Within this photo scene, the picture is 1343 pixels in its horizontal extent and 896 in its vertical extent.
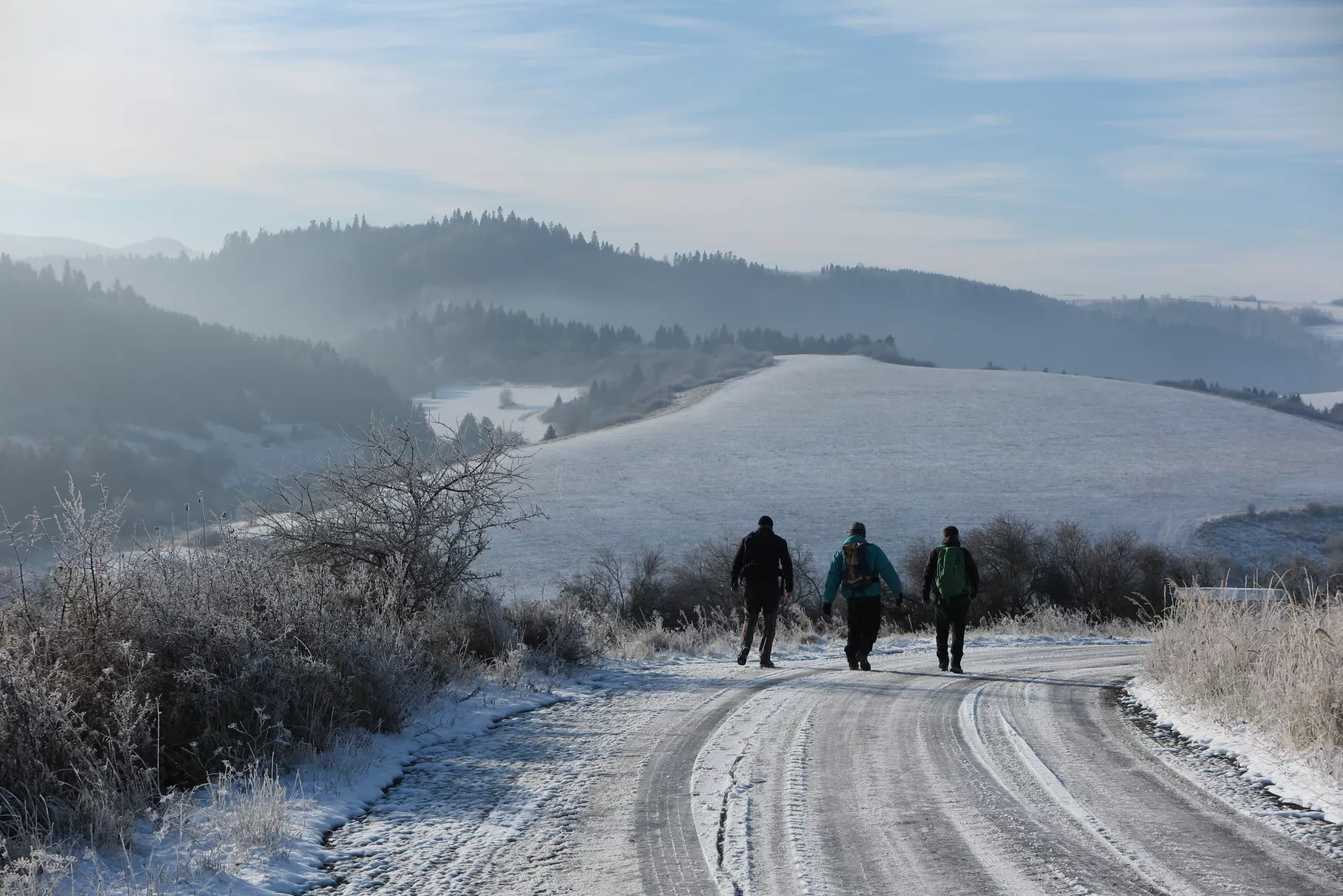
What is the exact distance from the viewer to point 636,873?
16.8 ft

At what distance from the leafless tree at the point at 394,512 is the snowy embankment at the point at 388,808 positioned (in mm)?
3670

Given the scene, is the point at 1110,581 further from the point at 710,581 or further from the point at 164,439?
the point at 164,439

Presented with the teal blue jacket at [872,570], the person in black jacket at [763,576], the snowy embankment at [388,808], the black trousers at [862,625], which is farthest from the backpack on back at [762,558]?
the snowy embankment at [388,808]

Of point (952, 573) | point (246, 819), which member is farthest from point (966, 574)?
point (246, 819)

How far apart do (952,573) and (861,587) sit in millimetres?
1143

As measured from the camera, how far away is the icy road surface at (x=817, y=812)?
4.96 meters

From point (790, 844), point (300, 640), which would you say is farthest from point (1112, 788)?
point (300, 640)

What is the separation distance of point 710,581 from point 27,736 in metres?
34.8

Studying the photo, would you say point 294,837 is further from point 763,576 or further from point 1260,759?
point 763,576

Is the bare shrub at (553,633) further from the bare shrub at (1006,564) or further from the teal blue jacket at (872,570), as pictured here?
the bare shrub at (1006,564)

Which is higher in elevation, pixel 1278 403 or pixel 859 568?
pixel 1278 403

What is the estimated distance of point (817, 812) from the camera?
605 cm

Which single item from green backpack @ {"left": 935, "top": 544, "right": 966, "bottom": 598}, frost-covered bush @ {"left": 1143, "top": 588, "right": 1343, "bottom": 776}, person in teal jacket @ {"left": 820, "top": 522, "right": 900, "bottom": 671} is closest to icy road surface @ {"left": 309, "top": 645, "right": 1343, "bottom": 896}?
frost-covered bush @ {"left": 1143, "top": 588, "right": 1343, "bottom": 776}

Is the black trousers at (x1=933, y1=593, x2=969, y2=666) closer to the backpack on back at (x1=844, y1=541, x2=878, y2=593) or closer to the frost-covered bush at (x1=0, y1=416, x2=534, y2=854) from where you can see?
the backpack on back at (x1=844, y1=541, x2=878, y2=593)
